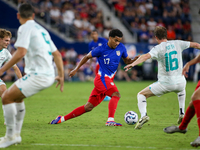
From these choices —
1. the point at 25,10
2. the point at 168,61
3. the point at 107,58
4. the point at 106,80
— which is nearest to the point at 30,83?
the point at 25,10

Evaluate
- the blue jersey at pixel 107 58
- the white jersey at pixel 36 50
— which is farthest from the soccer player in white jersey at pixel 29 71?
the blue jersey at pixel 107 58

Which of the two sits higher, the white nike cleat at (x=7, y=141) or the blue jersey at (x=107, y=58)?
the blue jersey at (x=107, y=58)

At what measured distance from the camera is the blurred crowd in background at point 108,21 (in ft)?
80.1

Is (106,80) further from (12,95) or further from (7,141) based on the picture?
(7,141)

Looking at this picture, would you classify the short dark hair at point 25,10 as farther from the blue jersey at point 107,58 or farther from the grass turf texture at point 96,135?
the blue jersey at point 107,58

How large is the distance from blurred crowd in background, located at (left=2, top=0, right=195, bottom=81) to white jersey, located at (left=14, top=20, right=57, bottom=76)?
1738 cm

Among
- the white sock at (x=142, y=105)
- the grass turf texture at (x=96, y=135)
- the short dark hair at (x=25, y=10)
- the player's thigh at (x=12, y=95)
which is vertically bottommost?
the grass turf texture at (x=96, y=135)

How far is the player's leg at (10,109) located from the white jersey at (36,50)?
39 centimetres

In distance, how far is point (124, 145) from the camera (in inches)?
201

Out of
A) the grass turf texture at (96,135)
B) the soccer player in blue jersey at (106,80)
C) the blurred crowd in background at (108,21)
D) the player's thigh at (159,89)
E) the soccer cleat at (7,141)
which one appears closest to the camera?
the soccer cleat at (7,141)

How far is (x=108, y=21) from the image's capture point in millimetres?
25609

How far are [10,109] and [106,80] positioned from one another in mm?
2939

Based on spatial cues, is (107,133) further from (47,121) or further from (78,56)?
(78,56)

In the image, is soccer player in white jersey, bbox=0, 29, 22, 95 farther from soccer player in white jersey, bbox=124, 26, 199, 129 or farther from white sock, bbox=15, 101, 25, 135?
soccer player in white jersey, bbox=124, 26, 199, 129
